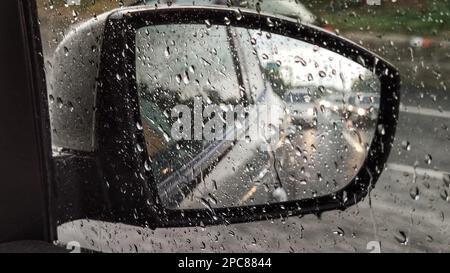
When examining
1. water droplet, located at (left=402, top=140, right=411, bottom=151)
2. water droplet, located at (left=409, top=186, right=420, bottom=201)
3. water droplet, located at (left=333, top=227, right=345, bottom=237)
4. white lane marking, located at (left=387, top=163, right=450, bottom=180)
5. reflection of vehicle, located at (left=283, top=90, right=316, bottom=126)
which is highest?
reflection of vehicle, located at (left=283, top=90, right=316, bottom=126)

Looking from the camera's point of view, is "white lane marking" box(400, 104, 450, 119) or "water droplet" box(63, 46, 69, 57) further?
"water droplet" box(63, 46, 69, 57)

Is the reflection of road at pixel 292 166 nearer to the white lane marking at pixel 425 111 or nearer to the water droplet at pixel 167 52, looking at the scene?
the white lane marking at pixel 425 111

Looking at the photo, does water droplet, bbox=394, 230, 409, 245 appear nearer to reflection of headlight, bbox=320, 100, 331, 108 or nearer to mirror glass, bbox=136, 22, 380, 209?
mirror glass, bbox=136, 22, 380, 209

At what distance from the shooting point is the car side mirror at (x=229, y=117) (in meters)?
2.52

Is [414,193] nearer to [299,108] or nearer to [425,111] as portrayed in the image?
[425,111]

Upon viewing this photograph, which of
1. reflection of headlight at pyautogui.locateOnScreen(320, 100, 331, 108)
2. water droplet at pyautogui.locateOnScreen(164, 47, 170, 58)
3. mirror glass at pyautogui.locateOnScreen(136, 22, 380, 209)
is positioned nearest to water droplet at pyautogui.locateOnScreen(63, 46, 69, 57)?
mirror glass at pyautogui.locateOnScreen(136, 22, 380, 209)

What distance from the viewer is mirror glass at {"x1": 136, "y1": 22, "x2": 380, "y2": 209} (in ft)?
8.30

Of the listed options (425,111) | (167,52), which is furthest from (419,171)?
(167,52)

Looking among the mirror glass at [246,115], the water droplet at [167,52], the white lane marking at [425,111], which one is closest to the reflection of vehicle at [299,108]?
the mirror glass at [246,115]

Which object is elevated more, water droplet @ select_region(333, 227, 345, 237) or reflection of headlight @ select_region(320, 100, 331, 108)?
reflection of headlight @ select_region(320, 100, 331, 108)

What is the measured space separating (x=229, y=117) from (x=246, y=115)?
0.19 ft

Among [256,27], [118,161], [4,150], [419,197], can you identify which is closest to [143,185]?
[118,161]

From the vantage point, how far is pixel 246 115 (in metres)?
2.65

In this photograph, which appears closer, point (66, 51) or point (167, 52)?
point (167, 52)
